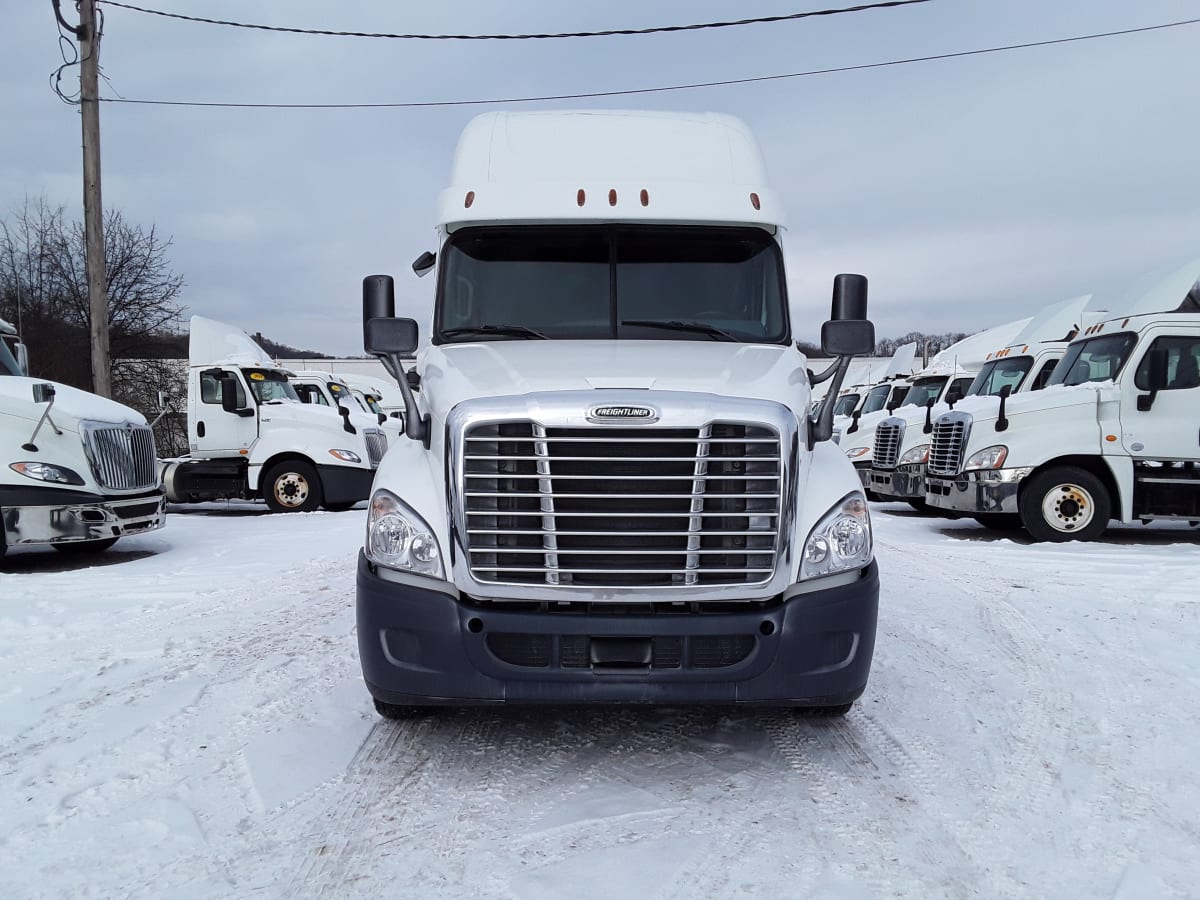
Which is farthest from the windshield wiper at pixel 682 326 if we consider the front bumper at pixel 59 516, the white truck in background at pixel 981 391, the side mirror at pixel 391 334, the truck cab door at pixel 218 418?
the truck cab door at pixel 218 418

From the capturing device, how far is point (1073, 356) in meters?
11.2

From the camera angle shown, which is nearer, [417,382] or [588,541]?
[588,541]

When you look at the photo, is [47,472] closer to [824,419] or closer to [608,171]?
[608,171]

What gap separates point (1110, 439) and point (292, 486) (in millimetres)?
11239

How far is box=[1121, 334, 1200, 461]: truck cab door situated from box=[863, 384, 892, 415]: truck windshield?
8.68m

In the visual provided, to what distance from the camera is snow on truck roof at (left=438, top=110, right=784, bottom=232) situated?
15.6 feet

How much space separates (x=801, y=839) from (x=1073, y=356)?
384 inches

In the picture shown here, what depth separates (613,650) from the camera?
11.6 feet

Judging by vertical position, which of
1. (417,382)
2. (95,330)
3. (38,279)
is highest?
(38,279)

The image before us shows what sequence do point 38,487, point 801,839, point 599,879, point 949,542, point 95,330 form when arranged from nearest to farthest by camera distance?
point 599,879
point 801,839
point 38,487
point 949,542
point 95,330

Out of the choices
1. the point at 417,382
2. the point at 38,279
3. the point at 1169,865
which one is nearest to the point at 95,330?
the point at 417,382

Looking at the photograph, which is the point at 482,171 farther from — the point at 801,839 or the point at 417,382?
the point at 801,839

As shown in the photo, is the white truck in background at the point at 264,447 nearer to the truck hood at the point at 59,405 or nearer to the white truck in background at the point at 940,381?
the truck hood at the point at 59,405

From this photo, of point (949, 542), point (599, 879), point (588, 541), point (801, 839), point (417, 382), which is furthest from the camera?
point (949, 542)
